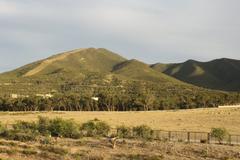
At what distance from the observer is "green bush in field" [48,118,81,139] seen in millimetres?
54294

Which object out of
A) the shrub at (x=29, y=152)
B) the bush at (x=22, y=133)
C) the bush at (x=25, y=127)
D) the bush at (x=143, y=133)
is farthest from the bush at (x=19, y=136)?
the bush at (x=143, y=133)

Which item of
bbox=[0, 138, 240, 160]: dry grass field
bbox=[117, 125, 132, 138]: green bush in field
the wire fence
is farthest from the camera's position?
bbox=[117, 125, 132, 138]: green bush in field

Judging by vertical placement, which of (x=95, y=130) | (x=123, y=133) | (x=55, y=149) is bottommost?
(x=55, y=149)

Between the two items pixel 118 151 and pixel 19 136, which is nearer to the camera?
pixel 118 151

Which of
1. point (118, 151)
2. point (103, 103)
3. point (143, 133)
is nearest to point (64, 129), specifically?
point (143, 133)

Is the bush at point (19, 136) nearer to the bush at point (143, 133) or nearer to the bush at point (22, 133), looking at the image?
the bush at point (22, 133)

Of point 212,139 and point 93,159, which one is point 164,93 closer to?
point 212,139

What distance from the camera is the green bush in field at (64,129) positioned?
5429cm

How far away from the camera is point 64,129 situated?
55.5 metres

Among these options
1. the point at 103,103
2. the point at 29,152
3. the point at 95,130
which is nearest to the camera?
the point at 29,152

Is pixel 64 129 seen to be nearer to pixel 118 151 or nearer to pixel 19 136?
pixel 19 136

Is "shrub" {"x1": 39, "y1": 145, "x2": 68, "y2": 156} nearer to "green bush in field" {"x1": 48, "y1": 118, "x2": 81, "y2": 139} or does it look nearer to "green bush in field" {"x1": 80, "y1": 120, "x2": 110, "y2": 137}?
"green bush in field" {"x1": 48, "y1": 118, "x2": 81, "y2": 139}

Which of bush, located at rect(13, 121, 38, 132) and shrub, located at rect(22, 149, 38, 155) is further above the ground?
bush, located at rect(13, 121, 38, 132)

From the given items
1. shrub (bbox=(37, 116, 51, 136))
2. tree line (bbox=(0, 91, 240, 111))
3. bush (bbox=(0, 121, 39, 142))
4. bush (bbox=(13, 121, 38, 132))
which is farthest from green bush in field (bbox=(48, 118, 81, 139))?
tree line (bbox=(0, 91, 240, 111))
